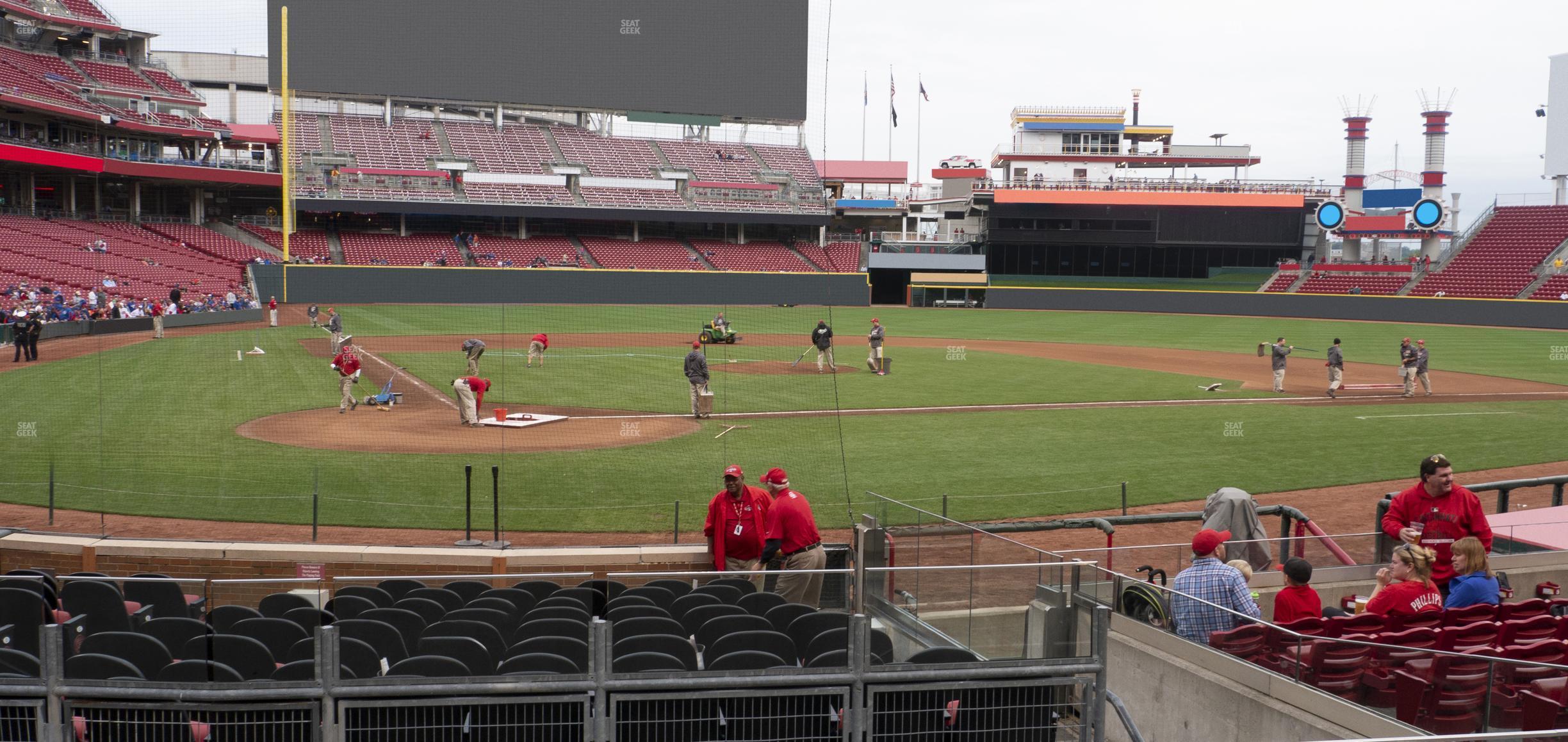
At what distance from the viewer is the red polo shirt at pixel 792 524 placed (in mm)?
9977

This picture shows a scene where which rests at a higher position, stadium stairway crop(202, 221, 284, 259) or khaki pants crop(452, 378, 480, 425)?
stadium stairway crop(202, 221, 284, 259)

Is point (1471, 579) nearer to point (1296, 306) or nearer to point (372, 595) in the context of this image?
point (372, 595)

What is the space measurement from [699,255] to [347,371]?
4391 cm

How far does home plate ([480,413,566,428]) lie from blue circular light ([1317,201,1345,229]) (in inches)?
2395

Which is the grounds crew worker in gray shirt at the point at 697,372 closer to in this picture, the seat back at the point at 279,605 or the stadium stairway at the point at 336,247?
the seat back at the point at 279,605

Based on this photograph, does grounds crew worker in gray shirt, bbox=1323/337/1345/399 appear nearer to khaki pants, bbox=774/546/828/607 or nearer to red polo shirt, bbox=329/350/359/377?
khaki pants, bbox=774/546/828/607

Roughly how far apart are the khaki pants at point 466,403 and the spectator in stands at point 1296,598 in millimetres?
A: 14582

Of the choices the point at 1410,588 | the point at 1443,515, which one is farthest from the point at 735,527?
the point at 1443,515

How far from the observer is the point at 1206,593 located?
791 cm

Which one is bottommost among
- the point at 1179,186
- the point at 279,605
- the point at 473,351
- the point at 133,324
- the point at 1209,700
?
the point at 1209,700

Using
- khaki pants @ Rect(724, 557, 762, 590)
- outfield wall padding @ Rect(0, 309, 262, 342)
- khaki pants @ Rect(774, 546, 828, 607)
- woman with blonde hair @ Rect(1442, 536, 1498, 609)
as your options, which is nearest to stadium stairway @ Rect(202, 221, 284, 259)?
outfield wall padding @ Rect(0, 309, 262, 342)

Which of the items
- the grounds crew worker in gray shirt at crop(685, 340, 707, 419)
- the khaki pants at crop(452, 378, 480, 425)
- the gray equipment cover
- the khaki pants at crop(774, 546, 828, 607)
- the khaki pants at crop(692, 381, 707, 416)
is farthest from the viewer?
the khaki pants at crop(692, 381, 707, 416)

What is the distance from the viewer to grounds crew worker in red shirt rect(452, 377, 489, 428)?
1883cm

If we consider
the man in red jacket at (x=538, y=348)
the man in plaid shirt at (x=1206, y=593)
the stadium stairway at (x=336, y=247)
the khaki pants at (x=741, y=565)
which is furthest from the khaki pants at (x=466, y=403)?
the stadium stairway at (x=336, y=247)
